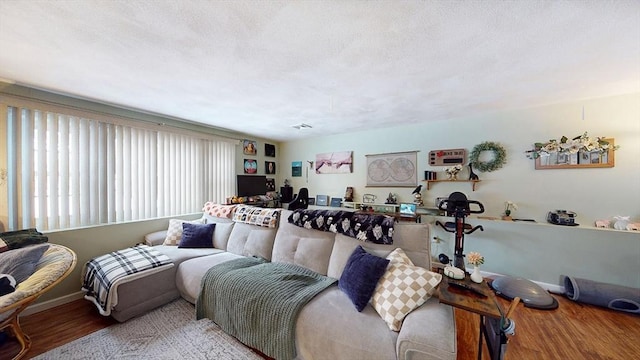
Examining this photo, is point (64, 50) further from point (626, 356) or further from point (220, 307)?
point (626, 356)

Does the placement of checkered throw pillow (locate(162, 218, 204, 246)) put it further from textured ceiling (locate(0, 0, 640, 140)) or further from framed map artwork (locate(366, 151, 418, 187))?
framed map artwork (locate(366, 151, 418, 187))

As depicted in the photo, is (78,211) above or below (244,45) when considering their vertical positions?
below

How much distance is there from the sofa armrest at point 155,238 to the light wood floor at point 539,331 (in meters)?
0.81

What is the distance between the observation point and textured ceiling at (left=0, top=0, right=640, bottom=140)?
126 centimetres

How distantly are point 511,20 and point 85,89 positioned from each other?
378 centimetres

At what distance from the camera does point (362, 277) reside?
1640 mm

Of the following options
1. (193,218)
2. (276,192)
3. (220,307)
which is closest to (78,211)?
(193,218)

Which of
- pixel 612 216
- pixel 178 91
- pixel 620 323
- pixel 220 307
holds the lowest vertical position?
pixel 620 323

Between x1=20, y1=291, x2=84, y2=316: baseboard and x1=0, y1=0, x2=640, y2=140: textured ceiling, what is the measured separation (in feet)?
7.41

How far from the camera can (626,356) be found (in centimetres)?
174

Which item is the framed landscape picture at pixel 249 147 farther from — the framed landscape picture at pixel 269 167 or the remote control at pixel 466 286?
the remote control at pixel 466 286

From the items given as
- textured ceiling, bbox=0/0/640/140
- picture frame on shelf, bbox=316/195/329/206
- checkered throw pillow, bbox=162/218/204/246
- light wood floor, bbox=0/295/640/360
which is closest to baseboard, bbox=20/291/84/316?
light wood floor, bbox=0/295/640/360

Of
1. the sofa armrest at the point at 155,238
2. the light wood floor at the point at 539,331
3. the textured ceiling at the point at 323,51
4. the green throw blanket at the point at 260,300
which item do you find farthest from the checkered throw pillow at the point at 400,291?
the sofa armrest at the point at 155,238

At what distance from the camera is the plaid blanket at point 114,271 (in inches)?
79.5
